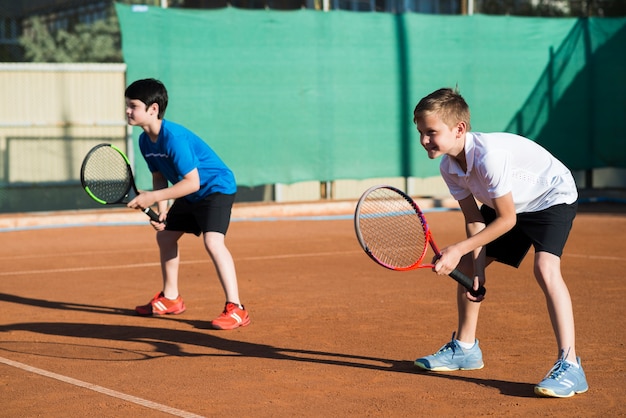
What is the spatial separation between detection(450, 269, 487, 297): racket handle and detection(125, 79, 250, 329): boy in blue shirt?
201 cm

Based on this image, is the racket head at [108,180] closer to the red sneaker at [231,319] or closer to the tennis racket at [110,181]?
the tennis racket at [110,181]

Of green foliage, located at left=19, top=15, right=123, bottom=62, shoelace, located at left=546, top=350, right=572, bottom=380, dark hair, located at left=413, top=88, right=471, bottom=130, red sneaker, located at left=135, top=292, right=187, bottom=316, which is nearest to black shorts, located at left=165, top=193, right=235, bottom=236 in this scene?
red sneaker, located at left=135, top=292, right=187, bottom=316

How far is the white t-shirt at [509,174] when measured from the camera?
14.6 ft

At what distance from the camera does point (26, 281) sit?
27.5 feet

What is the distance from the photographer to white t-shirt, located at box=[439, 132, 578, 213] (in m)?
4.44

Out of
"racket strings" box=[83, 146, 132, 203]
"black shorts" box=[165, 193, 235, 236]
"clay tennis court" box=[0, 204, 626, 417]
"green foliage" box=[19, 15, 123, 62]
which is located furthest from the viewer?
"green foliage" box=[19, 15, 123, 62]

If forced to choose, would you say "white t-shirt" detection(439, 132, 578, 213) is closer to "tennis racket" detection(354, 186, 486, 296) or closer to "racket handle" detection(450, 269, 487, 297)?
"racket handle" detection(450, 269, 487, 297)

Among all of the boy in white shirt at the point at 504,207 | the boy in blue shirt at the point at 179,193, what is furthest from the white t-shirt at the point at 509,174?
the boy in blue shirt at the point at 179,193

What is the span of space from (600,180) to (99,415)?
13.4 m

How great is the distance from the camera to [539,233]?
473cm

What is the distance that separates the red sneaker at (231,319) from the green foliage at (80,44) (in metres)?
18.8

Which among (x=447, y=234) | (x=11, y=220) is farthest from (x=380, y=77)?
(x=11, y=220)

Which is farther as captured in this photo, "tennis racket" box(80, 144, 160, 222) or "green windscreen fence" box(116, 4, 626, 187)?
"green windscreen fence" box(116, 4, 626, 187)

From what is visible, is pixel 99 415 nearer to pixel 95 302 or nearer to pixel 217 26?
pixel 95 302
